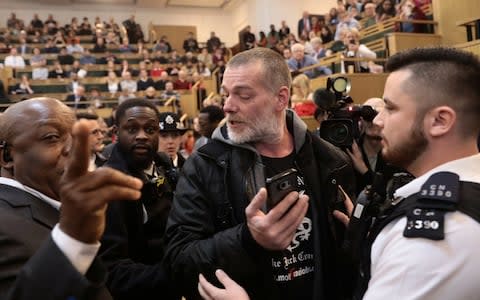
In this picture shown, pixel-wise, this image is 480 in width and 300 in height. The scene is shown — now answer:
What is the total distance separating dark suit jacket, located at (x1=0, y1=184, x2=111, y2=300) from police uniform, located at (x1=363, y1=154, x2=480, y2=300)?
66cm

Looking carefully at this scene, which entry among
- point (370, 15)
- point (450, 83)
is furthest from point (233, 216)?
point (370, 15)

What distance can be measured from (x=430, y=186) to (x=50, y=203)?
1.09 metres

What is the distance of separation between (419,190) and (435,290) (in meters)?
0.26

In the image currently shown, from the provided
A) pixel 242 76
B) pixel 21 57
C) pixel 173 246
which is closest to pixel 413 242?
pixel 173 246

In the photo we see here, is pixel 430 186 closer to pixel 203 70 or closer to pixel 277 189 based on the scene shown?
pixel 277 189

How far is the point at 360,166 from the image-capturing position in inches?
93.4

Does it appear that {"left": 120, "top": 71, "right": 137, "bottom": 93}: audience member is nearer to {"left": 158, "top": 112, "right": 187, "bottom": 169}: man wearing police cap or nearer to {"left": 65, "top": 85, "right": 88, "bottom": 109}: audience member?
{"left": 65, "top": 85, "right": 88, "bottom": 109}: audience member

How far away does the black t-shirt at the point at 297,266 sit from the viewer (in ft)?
4.97

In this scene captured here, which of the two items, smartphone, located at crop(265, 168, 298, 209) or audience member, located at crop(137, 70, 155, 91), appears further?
audience member, located at crop(137, 70, 155, 91)

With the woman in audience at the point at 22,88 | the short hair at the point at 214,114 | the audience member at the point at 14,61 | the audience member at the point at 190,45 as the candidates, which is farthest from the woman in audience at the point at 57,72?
the short hair at the point at 214,114

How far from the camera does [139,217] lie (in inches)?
78.4

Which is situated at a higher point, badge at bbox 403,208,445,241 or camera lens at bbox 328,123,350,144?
camera lens at bbox 328,123,350,144

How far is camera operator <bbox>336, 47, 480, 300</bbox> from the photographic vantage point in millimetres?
937

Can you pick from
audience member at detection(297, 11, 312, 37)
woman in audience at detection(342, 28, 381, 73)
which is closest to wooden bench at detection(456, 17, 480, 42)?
woman in audience at detection(342, 28, 381, 73)
